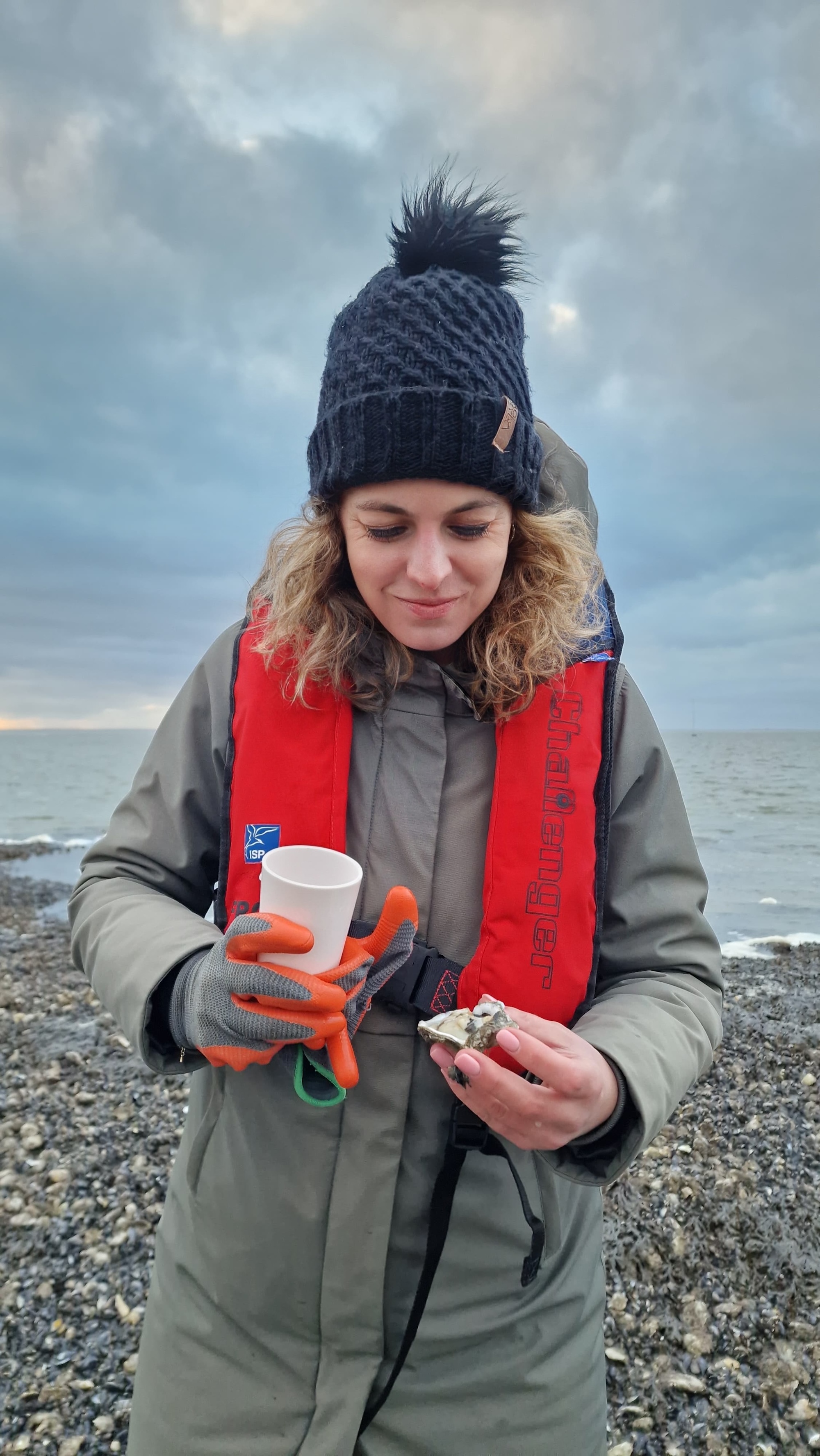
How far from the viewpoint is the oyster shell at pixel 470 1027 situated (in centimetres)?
196

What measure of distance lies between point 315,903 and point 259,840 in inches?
22.0

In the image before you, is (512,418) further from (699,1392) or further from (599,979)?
(699,1392)

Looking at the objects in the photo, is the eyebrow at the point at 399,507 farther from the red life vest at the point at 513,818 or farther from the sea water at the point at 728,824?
the sea water at the point at 728,824

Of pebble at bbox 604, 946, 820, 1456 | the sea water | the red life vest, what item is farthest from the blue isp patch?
the sea water

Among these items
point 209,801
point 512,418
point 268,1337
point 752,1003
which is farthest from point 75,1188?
point 752,1003

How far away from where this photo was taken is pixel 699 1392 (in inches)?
153

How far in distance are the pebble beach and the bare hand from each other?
2.99 m

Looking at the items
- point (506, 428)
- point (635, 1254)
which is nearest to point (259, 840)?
point (506, 428)

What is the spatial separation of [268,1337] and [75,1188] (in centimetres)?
382

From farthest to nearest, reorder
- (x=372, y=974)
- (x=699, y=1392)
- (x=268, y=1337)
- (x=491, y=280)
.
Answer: (x=699, y=1392)
(x=491, y=280)
(x=268, y=1337)
(x=372, y=974)

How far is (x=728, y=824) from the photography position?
24.3 meters

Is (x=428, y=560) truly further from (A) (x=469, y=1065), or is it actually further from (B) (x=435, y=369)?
(A) (x=469, y=1065)

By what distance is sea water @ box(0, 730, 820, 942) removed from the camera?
600 inches

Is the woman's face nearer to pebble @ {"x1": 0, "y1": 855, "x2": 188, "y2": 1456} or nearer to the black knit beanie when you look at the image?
the black knit beanie
